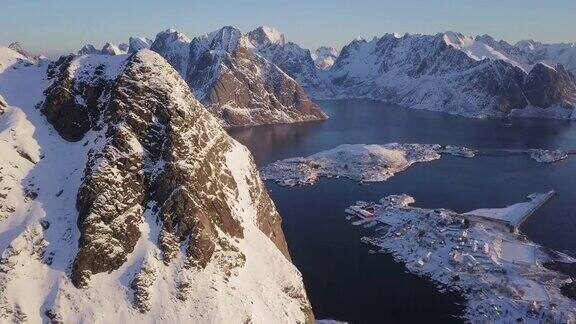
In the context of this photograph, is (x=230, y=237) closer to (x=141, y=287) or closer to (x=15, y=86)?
(x=141, y=287)

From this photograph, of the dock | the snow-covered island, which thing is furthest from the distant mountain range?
the dock

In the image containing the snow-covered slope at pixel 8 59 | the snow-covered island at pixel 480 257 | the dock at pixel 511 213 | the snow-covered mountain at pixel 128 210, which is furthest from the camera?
the dock at pixel 511 213

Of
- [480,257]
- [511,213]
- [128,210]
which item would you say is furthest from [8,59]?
[511,213]

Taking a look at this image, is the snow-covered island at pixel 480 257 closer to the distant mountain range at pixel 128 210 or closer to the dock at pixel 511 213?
the dock at pixel 511 213

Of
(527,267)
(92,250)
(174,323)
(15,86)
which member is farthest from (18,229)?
(527,267)

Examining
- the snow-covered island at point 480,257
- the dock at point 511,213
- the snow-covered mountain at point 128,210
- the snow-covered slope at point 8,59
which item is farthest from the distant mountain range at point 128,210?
the dock at point 511,213
